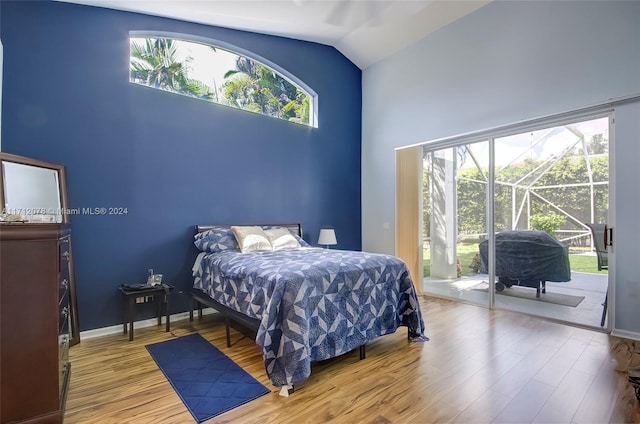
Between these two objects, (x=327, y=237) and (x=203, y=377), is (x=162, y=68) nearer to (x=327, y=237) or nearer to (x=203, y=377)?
(x=327, y=237)

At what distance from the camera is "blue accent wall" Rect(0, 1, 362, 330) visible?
9.59 ft

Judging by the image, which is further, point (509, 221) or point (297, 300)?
point (509, 221)

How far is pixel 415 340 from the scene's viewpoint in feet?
9.78

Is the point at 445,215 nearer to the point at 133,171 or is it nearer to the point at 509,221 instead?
the point at 509,221

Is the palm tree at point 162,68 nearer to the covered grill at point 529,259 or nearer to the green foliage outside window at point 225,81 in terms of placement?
the green foliage outside window at point 225,81

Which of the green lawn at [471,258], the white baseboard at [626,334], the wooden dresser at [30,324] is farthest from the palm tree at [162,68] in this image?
the white baseboard at [626,334]

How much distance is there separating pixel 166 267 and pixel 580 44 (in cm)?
527

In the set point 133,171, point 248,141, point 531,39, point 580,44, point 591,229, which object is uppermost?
point 531,39

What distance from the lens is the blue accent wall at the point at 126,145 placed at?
2.92 m

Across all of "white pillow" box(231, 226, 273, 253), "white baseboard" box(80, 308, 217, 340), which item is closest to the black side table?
"white baseboard" box(80, 308, 217, 340)

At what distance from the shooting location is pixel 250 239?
3.67 m

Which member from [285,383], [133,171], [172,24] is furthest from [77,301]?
[172,24]

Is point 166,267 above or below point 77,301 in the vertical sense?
above

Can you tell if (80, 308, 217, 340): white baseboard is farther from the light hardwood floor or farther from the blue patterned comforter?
the blue patterned comforter
